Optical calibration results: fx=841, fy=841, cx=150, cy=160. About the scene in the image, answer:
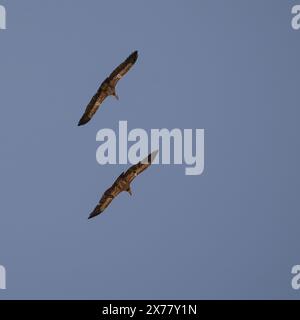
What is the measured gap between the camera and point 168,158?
38.0 m

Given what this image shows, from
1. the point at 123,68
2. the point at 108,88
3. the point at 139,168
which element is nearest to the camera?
the point at 139,168

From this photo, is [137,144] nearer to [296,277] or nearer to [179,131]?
[179,131]

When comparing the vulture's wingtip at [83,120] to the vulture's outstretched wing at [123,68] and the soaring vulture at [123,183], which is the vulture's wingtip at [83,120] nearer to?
the vulture's outstretched wing at [123,68]

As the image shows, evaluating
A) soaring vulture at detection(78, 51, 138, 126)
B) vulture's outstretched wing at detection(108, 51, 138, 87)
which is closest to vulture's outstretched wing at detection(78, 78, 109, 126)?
soaring vulture at detection(78, 51, 138, 126)

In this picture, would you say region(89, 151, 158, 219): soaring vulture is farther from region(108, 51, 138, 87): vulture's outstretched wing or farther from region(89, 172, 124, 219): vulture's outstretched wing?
region(108, 51, 138, 87): vulture's outstretched wing

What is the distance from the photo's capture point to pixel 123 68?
105 feet

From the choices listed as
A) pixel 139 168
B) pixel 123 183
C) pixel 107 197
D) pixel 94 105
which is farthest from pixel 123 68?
pixel 107 197

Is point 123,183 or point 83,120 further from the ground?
point 83,120

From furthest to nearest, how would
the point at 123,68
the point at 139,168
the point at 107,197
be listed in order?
the point at 107,197, the point at 123,68, the point at 139,168

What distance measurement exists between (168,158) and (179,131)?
207cm

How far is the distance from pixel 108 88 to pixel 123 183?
146 inches

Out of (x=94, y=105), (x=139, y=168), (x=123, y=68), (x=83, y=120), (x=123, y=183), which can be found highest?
(x=123, y=68)

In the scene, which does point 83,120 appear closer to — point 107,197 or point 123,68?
point 123,68
